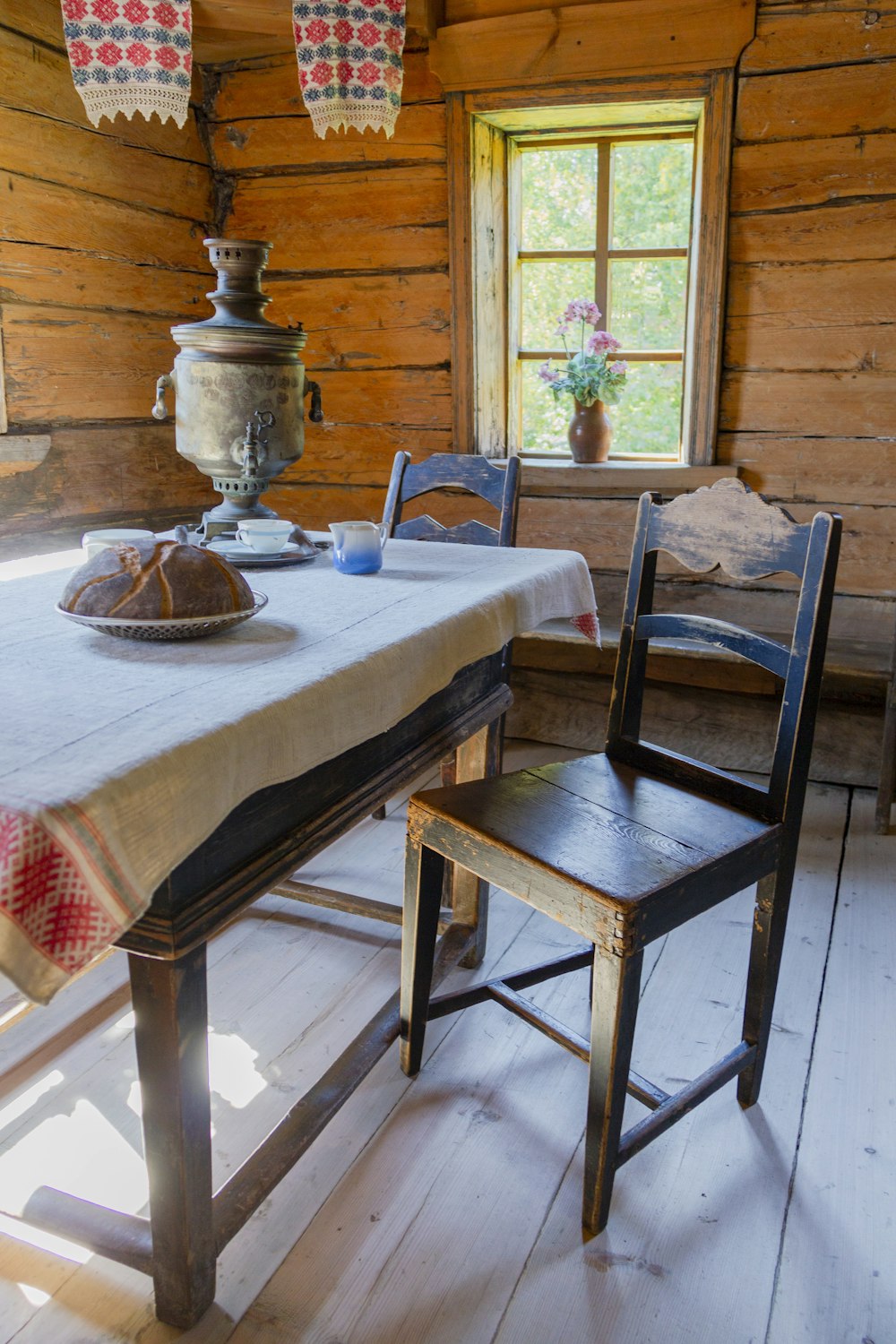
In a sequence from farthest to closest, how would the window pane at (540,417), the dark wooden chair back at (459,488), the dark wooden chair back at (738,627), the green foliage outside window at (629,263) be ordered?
1. the window pane at (540,417)
2. the green foliage outside window at (629,263)
3. the dark wooden chair back at (459,488)
4. the dark wooden chair back at (738,627)

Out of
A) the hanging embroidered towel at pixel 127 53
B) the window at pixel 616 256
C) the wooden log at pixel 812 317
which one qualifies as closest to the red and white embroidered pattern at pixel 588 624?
the wooden log at pixel 812 317

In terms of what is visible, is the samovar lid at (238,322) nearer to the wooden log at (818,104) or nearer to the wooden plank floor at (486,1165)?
the wooden plank floor at (486,1165)

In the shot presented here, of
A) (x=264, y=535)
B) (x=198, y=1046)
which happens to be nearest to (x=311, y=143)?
(x=264, y=535)

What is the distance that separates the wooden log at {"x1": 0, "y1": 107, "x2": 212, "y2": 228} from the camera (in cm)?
285

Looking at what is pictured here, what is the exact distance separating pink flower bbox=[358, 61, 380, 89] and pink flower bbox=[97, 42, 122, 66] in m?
0.67

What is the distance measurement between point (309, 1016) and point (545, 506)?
2077mm

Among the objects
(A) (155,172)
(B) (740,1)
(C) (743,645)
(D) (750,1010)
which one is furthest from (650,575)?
(A) (155,172)

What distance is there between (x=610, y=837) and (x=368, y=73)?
2.50 meters

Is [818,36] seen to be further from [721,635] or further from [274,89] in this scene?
[721,635]

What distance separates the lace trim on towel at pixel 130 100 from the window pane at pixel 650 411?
5.43 ft

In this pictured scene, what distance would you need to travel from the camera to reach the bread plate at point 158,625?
1.38m

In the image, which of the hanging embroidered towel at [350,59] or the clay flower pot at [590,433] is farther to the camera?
the clay flower pot at [590,433]

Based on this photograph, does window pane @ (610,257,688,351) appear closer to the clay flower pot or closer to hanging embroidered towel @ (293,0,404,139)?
the clay flower pot

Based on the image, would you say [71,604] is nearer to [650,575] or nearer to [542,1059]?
[650,575]
